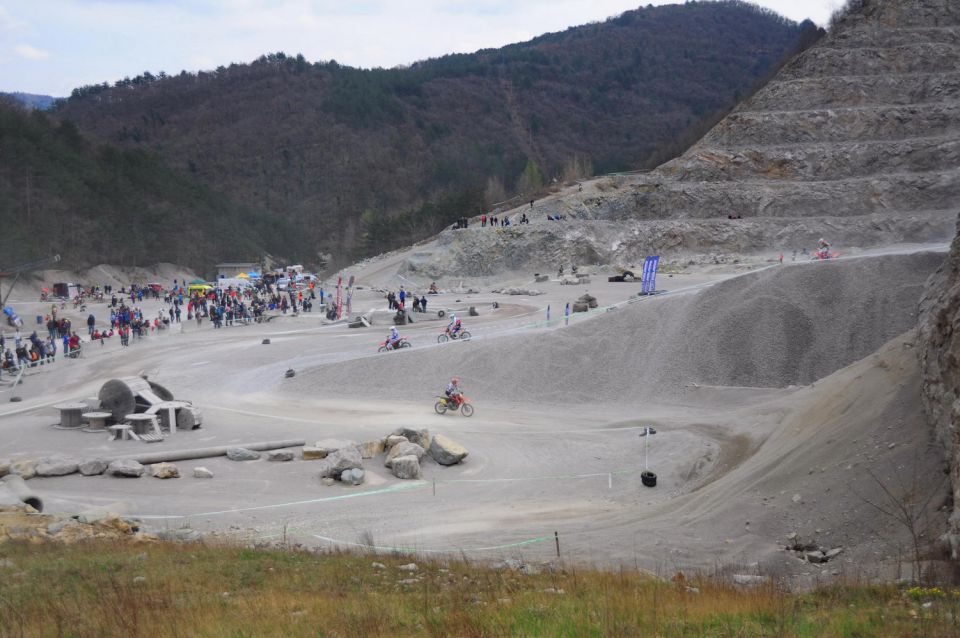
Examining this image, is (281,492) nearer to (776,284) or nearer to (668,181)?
(776,284)

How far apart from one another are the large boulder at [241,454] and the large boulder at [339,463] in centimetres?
281

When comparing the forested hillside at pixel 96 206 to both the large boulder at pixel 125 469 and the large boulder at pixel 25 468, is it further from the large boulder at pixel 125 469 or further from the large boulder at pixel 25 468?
the large boulder at pixel 125 469

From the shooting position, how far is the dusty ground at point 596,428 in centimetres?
1402

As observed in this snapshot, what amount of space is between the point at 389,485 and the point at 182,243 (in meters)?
96.1

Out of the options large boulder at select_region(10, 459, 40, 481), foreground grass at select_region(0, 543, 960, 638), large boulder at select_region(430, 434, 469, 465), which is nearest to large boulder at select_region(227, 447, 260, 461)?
large boulder at select_region(10, 459, 40, 481)

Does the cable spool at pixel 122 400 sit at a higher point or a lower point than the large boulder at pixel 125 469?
higher

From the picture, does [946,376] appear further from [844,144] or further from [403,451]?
[844,144]

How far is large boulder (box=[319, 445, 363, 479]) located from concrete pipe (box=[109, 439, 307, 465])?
2.99 meters

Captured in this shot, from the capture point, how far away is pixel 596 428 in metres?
24.0

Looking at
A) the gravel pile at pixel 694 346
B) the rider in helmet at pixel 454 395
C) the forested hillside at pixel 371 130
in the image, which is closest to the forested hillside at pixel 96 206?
the forested hillside at pixel 371 130

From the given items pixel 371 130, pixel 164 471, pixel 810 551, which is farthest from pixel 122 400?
pixel 371 130

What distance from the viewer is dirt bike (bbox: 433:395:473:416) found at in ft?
85.8

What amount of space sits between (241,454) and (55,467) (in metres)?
4.81

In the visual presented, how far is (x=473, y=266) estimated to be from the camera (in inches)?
2864
